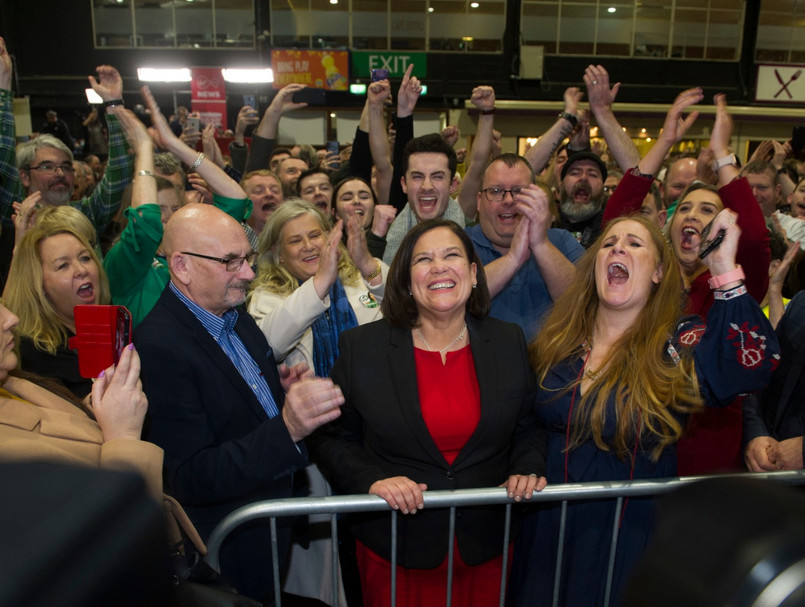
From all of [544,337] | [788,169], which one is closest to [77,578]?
[544,337]

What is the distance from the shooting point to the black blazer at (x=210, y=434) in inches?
75.8

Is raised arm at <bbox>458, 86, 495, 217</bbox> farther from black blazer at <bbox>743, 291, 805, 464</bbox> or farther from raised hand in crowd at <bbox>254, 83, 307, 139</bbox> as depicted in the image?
black blazer at <bbox>743, 291, 805, 464</bbox>

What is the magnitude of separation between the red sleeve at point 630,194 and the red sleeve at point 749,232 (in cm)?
52

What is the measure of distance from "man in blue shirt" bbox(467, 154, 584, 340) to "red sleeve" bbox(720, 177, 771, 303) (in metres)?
0.70

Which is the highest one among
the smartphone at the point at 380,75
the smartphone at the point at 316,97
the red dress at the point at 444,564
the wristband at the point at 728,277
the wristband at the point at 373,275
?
the smartphone at the point at 316,97

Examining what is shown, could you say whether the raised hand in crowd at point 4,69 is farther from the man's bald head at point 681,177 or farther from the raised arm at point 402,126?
the man's bald head at point 681,177

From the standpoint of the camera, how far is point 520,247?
279 centimetres

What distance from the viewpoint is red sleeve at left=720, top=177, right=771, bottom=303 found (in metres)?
2.58

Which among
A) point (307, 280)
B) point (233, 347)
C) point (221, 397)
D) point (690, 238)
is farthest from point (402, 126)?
point (221, 397)

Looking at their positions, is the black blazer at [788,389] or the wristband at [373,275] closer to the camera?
the black blazer at [788,389]

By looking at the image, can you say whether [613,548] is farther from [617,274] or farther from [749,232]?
[749,232]

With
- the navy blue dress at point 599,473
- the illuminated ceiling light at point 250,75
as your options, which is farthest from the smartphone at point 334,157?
the illuminated ceiling light at point 250,75

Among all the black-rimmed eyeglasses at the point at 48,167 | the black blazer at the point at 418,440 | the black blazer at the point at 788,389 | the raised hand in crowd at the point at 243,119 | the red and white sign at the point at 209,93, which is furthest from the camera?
the red and white sign at the point at 209,93

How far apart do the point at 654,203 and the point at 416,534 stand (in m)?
3.35
